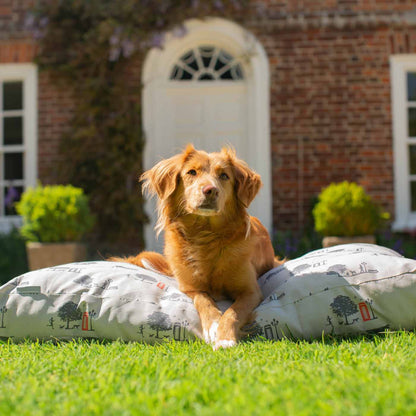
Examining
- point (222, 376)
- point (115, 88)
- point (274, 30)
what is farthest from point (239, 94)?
point (222, 376)

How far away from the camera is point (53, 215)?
18.4 feet

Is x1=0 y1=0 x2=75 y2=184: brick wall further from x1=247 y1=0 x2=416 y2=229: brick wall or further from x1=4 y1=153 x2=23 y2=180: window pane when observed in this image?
x1=247 y1=0 x2=416 y2=229: brick wall

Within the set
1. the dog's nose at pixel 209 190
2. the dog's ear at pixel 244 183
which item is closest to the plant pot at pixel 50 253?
the dog's ear at pixel 244 183

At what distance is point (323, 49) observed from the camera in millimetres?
6941

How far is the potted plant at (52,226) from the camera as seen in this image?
5609 millimetres

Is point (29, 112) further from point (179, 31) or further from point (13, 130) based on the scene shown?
point (179, 31)

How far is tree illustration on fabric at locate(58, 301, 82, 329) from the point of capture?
2.60 metres

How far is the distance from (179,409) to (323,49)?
649cm

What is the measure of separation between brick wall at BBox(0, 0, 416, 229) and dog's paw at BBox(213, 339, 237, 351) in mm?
4716

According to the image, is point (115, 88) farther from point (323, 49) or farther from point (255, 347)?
point (255, 347)

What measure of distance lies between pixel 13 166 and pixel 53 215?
208 cm

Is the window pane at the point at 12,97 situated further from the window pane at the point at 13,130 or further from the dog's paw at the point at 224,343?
the dog's paw at the point at 224,343

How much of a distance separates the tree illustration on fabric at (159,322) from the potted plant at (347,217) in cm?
353

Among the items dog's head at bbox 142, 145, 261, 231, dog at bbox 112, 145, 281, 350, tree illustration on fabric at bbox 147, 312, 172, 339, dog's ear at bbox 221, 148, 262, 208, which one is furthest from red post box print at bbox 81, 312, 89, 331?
dog's ear at bbox 221, 148, 262, 208
